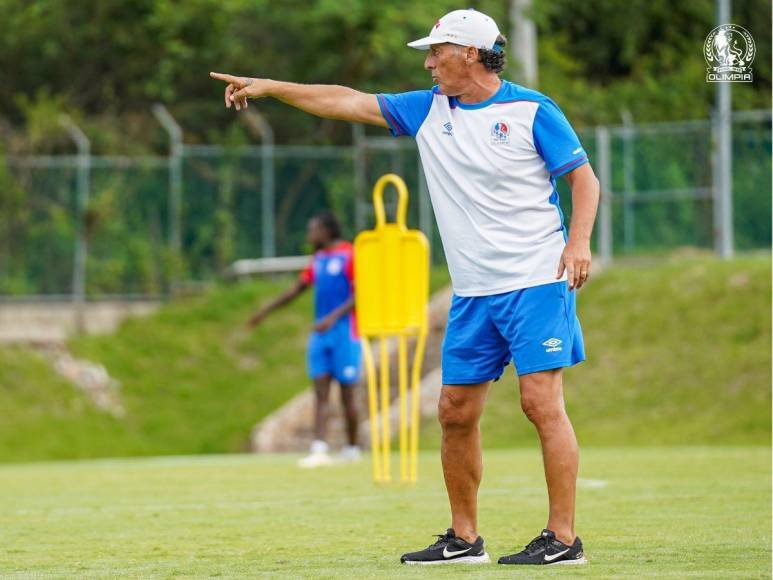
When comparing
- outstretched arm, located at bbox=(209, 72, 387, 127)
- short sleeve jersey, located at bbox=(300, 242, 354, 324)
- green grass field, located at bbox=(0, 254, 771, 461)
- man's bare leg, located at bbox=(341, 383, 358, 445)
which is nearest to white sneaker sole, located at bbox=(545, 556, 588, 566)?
outstretched arm, located at bbox=(209, 72, 387, 127)

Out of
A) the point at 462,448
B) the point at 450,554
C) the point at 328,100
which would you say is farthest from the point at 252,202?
the point at 450,554

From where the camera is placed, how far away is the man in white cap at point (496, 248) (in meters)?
6.91

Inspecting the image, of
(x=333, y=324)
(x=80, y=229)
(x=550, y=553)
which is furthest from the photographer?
(x=80, y=229)

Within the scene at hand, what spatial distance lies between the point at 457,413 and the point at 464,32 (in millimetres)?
1592

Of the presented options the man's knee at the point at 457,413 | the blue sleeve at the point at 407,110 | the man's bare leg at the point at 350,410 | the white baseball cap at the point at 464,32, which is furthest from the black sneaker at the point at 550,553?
the man's bare leg at the point at 350,410

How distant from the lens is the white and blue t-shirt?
22.9 feet

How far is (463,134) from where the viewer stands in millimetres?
7055

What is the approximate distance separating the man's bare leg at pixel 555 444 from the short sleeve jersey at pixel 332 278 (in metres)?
8.74

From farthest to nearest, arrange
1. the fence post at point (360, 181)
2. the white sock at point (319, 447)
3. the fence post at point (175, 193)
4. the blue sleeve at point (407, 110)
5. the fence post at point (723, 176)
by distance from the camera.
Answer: the fence post at point (360, 181)
the fence post at point (175, 193)
the fence post at point (723, 176)
the white sock at point (319, 447)
the blue sleeve at point (407, 110)

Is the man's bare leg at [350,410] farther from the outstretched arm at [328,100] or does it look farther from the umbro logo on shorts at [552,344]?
the umbro logo on shorts at [552,344]

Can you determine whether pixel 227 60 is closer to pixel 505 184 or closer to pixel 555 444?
pixel 505 184

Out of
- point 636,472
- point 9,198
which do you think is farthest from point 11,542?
point 9,198

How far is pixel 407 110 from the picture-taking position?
724cm

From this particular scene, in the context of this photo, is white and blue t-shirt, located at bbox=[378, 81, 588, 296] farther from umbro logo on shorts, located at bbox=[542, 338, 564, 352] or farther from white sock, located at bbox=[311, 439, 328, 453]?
white sock, located at bbox=[311, 439, 328, 453]
